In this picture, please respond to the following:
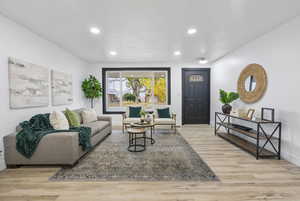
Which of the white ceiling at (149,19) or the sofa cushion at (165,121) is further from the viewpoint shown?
the sofa cushion at (165,121)

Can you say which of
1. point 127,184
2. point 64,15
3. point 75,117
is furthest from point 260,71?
point 75,117

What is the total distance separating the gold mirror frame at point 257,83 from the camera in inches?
123

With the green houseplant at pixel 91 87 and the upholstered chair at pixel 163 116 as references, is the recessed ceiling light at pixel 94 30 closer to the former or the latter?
the green houseplant at pixel 91 87

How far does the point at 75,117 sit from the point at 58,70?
147 cm

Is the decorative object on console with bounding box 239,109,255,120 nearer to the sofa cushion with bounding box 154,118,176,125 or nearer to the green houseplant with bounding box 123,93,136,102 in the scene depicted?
the sofa cushion with bounding box 154,118,176,125

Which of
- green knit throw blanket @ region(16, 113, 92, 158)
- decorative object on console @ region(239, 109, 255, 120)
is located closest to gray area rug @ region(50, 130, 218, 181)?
green knit throw blanket @ region(16, 113, 92, 158)

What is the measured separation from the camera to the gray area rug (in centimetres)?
216

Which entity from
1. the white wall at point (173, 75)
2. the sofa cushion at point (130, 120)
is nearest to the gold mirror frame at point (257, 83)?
the white wall at point (173, 75)

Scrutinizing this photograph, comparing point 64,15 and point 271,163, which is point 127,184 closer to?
point 271,163

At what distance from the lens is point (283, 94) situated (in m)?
2.70

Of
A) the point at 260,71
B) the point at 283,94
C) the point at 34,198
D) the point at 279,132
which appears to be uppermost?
the point at 260,71

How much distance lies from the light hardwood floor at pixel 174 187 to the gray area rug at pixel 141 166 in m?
0.14

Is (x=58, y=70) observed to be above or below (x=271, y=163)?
above

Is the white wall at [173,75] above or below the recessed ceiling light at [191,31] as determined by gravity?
below
